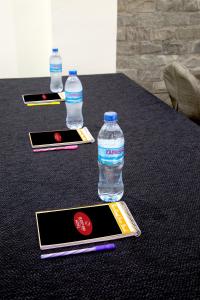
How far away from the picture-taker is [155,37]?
3.16m

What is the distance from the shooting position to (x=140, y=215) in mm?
872

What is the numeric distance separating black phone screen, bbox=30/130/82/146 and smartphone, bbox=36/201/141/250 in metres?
0.44

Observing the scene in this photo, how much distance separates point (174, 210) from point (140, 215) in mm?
88

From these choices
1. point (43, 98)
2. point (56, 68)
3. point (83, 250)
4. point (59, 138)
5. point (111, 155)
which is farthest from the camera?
point (56, 68)

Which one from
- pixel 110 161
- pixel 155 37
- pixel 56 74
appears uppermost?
pixel 155 37

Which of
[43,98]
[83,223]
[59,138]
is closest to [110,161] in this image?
[83,223]

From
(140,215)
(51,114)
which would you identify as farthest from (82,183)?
(51,114)

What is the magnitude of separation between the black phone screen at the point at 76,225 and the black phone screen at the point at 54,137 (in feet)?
1.48

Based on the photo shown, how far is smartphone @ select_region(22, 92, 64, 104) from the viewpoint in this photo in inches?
68.7

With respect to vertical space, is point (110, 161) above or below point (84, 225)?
above

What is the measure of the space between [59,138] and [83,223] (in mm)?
530

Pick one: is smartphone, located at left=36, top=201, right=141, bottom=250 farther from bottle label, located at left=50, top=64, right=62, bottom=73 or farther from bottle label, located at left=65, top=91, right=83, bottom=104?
bottle label, located at left=50, top=64, right=62, bottom=73

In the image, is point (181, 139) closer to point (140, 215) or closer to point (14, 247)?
point (140, 215)

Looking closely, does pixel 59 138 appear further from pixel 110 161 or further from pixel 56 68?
pixel 56 68
